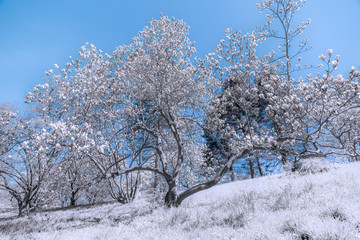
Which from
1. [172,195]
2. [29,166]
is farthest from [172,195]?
[29,166]

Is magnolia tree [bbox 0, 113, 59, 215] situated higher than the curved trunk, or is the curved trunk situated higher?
magnolia tree [bbox 0, 113, 59, 215]

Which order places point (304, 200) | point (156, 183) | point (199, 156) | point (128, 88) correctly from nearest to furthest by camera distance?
point (304, 200), point (128, 88), point (199, 156), point (156, 183)

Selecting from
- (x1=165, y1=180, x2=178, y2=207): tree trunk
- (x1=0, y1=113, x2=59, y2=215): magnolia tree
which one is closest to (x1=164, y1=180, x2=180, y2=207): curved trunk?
(x1=165, y1=180, x2=178, y2=207): tree trunk

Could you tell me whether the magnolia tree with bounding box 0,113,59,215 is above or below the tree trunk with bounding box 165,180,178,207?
above

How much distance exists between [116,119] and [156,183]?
9051 millimetres

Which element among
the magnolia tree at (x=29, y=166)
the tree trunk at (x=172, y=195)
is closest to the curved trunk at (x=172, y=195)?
the tree trunk at (x=172, y=195)

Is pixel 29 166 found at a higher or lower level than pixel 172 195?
higher

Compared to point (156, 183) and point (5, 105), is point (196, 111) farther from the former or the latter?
point (5, 105)

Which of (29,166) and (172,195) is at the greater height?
(29,166)

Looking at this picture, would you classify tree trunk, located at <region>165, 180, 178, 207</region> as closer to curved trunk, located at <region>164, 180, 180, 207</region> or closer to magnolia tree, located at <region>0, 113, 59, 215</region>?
curved trunk, located at <region>164, 180, 180, 207</region>

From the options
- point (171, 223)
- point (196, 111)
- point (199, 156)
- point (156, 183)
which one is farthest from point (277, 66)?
point (156, 183)

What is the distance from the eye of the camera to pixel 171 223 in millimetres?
5137

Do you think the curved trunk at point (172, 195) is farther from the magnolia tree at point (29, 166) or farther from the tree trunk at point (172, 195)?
the magnolia tree at point (29, 166)

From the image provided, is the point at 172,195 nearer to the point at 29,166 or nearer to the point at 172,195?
the point at 172,195
